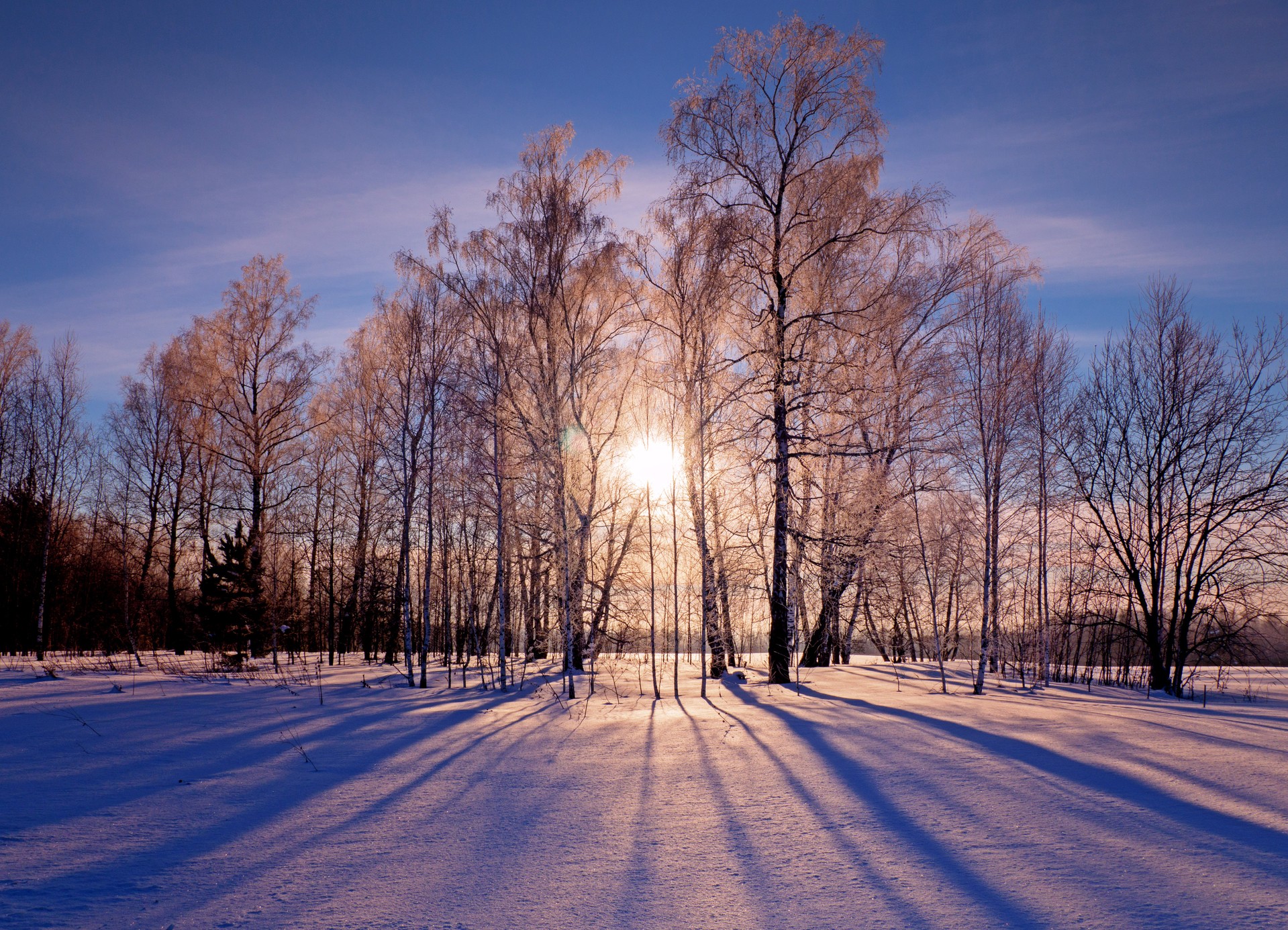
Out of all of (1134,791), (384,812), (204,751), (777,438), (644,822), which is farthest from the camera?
(777,438)

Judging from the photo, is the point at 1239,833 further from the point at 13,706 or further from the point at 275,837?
the point at 13,706

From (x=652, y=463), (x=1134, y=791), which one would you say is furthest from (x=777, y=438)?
(x=1134, y=791)

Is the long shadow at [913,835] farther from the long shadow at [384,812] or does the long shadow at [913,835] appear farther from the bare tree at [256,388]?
the bare tree at [256,388]

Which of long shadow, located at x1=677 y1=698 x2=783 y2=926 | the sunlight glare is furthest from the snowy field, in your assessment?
the sunlight glare

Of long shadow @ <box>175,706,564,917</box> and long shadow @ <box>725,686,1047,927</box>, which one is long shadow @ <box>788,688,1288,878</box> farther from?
long shadow @ <box>175,706,564,917</box>

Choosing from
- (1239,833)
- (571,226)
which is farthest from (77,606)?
(1239,833)

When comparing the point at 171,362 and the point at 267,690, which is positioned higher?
the point at 171,362

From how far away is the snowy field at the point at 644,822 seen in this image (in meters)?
3.35

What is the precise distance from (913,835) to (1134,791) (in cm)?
220

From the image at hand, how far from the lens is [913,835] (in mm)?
4320

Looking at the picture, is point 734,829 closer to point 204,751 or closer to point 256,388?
point 204,751

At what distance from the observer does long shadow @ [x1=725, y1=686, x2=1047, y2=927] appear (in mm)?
3234

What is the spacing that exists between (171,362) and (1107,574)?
28.1 meters

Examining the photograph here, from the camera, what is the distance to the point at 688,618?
1551cm
